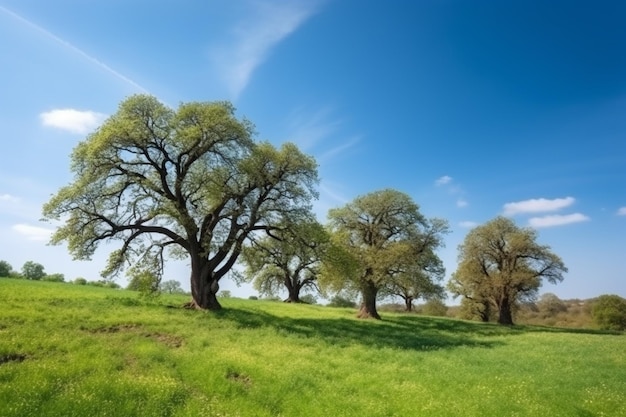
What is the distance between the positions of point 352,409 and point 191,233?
73.7ft

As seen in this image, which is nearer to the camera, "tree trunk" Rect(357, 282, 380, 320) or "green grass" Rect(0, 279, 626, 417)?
"green grass" Rect(0, 279, 626, 417)

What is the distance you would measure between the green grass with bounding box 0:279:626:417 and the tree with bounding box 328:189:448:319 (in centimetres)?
1900

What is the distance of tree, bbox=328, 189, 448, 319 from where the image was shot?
4516 cm

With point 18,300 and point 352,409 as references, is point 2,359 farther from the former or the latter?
point 18,300

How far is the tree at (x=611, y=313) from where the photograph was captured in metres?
74.7

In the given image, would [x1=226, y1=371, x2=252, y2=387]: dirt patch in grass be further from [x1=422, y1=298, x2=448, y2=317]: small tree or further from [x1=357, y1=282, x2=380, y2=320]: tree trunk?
[x1=422, y1=298, x2=448, y2=317]: small tree

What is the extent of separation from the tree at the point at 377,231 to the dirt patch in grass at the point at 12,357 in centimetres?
3205

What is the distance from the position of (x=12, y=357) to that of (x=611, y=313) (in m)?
90.3

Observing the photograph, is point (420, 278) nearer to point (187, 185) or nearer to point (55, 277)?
point (187, 185)

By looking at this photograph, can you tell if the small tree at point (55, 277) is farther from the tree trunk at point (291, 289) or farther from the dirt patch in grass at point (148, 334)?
the dirt patch in grass at point (148, 334)

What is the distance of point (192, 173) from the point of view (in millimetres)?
33156

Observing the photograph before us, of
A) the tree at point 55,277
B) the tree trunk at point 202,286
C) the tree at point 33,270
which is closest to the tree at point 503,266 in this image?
the tree trunk at point 202,286

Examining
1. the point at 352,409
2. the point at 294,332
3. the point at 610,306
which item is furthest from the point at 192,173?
the point at 610,306

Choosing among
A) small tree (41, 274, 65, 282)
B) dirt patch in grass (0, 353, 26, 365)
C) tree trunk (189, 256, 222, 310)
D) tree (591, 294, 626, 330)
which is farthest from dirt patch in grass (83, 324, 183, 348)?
tree (591, 294, 626, 330)
